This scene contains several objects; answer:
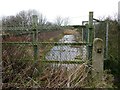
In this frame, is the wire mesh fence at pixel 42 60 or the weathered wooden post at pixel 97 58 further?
the weathered wooden post at pixel 97 58

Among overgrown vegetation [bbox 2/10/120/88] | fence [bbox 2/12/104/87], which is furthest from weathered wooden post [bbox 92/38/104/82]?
overgrown vegetation [bbox 2/10/120/88]

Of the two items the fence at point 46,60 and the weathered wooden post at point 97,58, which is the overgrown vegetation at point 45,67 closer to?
the fence at point 46,60

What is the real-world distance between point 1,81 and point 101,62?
6.53 feet

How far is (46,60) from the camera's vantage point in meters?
5.31

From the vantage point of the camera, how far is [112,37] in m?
6.21

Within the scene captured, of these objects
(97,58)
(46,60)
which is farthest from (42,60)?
(97,58)

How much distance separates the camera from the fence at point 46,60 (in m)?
4.78

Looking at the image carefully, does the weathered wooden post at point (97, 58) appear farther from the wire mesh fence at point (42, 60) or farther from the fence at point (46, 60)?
the wire mesh fence at point (42, 60)

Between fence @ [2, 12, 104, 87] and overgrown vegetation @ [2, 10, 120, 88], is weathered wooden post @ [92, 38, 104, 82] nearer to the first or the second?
fence @ [2, 12, 104, 87]

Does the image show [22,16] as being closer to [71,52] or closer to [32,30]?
[32,30]

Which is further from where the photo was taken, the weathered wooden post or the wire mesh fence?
the weathered wooden post

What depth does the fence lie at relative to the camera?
15.7 feet

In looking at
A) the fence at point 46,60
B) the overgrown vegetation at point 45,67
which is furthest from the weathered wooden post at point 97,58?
the overgrown vegetation at point 45,67

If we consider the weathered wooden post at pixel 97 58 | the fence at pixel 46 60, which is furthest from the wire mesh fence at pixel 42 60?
the weathered wooden post at pixel 97 58
